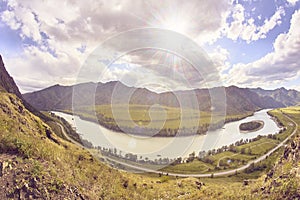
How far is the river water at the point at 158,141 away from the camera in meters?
84.1

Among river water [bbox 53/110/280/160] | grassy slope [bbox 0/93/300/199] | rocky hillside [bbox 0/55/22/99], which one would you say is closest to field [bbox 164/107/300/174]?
river water [bbox 53/110/280/160]

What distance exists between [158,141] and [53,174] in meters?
89.0

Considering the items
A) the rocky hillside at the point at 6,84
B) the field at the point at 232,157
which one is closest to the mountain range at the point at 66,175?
the rocky hillside at the point at 6,84

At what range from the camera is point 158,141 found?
106 metres

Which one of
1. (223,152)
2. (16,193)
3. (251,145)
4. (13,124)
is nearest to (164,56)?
(16,193)

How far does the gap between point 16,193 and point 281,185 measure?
58.5 ft

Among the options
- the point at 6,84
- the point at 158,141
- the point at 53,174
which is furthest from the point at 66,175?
the point at 158,141

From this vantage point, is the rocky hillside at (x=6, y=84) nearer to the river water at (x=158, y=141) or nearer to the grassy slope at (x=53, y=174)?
the grassy slope at (x=53, y=174)

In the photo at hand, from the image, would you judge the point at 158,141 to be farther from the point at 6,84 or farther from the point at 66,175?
the point at 66,175

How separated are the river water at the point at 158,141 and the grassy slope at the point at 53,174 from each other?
34.9 m

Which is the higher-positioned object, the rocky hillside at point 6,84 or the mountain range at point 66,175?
the rocky hillside at point 6,84

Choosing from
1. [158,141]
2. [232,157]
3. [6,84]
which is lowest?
[6,84]

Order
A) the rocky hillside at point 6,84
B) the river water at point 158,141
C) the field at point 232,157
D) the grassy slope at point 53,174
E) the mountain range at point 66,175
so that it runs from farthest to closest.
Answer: the field at point 232,157 < the river water at point 158,141 < the rocky hillside at point 6,84 < the grassy slope at point 53,174 < the mountain range at point 66,175

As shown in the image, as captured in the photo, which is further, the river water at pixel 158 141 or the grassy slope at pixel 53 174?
the river water at pixel 158 141
